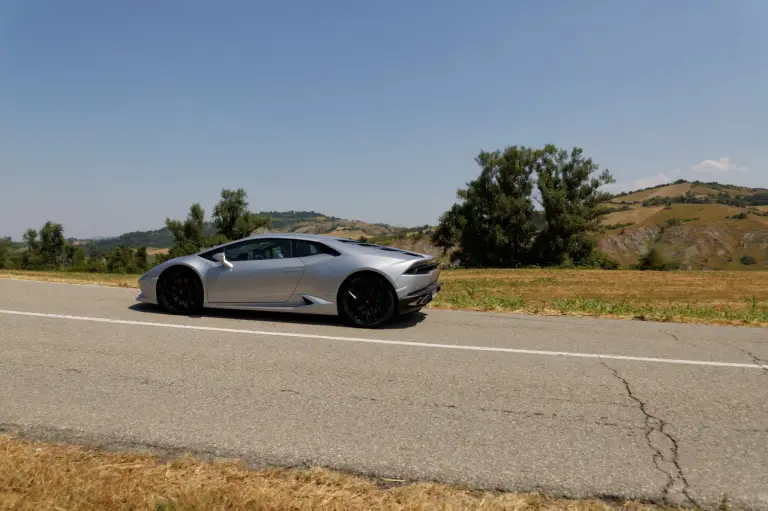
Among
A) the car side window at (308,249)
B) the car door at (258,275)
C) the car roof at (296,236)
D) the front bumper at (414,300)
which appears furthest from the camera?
the car roof at (296,236)

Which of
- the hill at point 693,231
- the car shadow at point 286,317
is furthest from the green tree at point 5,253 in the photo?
the car shadow at point 286,317

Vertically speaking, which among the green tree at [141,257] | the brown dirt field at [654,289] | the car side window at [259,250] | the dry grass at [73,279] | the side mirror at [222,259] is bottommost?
the brown dirt field at [654,289]

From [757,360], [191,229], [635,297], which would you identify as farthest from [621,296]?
[191,229]

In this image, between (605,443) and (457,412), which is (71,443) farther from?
(605,443)

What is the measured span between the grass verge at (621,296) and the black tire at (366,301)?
260 centimetres

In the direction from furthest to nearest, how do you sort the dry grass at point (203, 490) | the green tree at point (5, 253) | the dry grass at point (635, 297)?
the green tree at point (5, 253) → the dry grass at point (635, 297) → the dry grass at point (203, 490)

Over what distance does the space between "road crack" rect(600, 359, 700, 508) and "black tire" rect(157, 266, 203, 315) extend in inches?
248

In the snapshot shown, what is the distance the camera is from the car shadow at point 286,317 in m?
7.69

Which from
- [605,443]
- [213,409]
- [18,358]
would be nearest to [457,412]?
[605,443]

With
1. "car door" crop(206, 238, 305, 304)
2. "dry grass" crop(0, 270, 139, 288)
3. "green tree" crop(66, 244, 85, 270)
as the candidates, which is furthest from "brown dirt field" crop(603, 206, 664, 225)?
"green tree" crop(66, 244, 85, 270)

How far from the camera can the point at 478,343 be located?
6.45m

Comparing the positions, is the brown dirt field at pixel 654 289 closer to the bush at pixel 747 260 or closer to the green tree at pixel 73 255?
the bush at pixel 747 260

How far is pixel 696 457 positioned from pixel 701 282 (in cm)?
2492

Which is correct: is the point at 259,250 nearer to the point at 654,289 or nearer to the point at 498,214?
the point at 654,289
